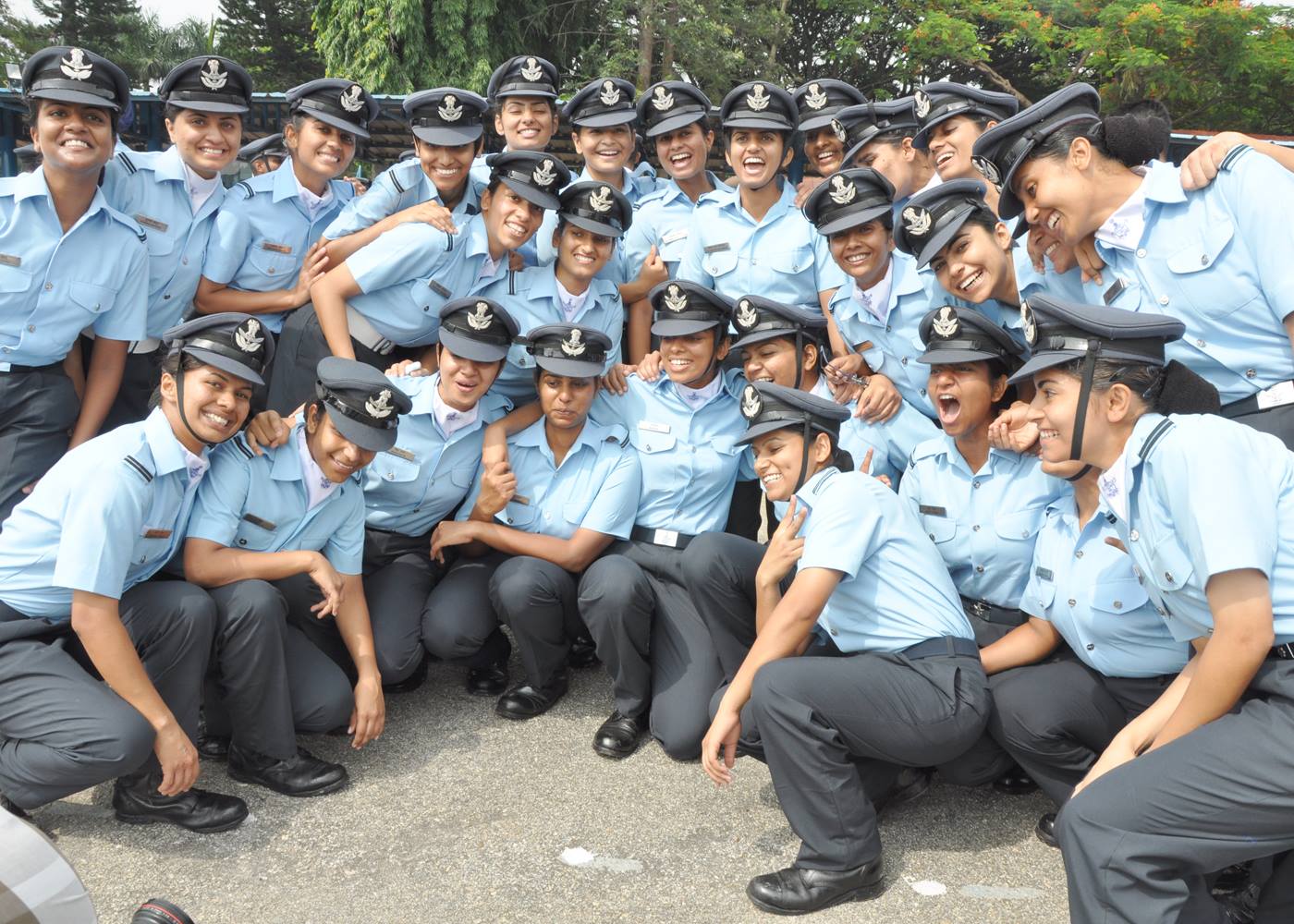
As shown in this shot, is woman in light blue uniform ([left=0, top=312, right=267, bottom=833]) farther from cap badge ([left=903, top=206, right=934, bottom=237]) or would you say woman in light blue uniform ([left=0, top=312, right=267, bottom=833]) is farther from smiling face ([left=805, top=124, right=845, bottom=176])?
smiling face ([left=805, top=124, right=845, bottom=176])

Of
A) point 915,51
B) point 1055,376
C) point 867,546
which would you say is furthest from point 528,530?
point 915,51

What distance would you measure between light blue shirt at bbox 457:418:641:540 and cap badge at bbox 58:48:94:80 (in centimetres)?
209

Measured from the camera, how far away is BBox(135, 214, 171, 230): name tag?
441 centimetres

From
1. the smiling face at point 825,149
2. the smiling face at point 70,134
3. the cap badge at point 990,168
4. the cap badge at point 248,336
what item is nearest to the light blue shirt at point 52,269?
the smiling face at point 70,134

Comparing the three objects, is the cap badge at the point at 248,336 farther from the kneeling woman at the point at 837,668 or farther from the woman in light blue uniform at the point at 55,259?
the kneeling woman at the point at 837,668

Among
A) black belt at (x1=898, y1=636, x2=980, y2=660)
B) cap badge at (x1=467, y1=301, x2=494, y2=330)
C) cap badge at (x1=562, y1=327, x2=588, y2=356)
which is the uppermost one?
cap badge at (x1=467, y1=301, x2=494, y2=330)

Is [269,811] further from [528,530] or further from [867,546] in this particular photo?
[867,546]

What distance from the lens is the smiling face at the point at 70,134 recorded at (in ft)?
12.8

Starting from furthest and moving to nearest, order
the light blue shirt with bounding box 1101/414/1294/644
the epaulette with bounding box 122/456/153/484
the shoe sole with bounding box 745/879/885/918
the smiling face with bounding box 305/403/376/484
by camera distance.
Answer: the smiling face with bounding box 305/403/376/484
the epaulette with bounding box 122/456/153/484
the shoe sole with bounding box 745/879/885/918
the light blue shirt with bounding box 1101/414/1294/644

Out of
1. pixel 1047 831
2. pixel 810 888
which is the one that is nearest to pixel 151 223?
pixel 810 888

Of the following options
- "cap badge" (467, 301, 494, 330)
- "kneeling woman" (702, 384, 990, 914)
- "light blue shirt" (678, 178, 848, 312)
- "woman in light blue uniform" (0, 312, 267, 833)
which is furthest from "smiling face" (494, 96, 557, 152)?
"kneeling woman" (702, 384, 990, 914)

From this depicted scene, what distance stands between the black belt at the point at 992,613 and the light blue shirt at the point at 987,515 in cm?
2

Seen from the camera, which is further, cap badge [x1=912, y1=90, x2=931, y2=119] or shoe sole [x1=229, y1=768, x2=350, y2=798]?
cap badge [x1=912, y1=90, x2=931, y2=119]

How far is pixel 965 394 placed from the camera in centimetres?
374
